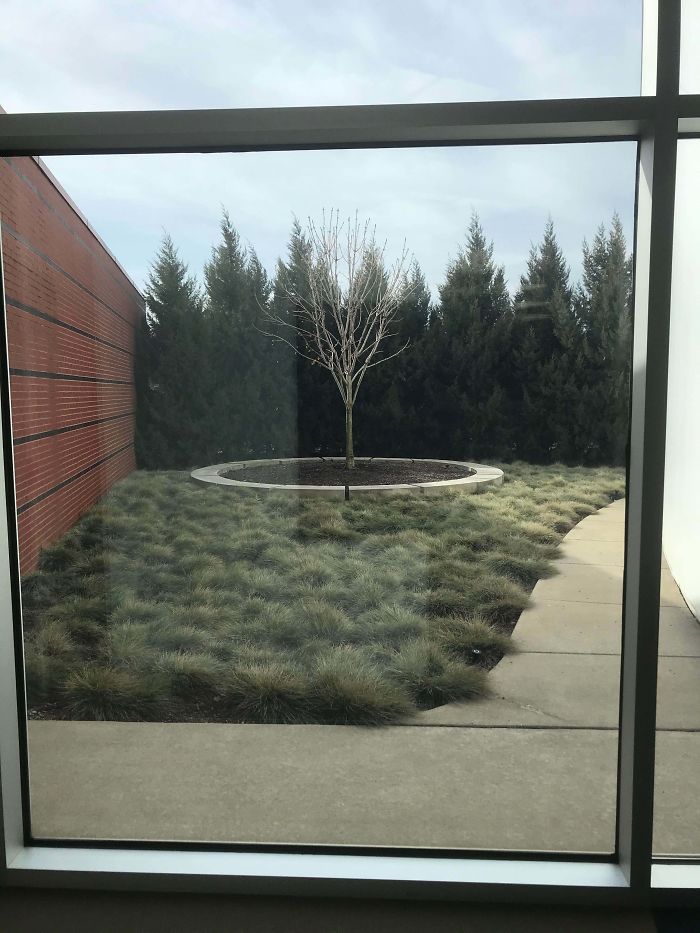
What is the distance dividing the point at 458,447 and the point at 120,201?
1313 mm

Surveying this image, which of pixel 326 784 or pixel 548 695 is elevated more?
pixel 548 695

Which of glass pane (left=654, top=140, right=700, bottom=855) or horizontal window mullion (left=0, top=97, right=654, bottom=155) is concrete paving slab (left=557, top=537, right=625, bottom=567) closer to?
glass pane (left=654, top=140, right=700, bottom=855)

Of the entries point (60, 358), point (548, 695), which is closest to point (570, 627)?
point (548, 695)

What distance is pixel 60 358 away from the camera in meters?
2.31

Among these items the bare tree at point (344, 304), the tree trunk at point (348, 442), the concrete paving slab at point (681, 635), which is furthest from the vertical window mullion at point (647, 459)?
the tree trunk at point (348, 442)

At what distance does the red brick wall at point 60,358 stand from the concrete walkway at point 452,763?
769mm

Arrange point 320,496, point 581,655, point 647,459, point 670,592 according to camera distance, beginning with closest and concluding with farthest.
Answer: point 647,459 → point 670,592 → point 581,655 → point 320,496

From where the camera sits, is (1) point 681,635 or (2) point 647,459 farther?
(1) point 681,635

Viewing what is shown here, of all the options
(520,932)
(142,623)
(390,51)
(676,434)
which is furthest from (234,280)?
(520,932)

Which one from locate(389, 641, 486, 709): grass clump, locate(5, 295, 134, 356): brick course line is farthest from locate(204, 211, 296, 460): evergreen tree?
locate(389, 641, 486, 709): grass clump

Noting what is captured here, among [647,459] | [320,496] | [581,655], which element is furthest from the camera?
[320,496]

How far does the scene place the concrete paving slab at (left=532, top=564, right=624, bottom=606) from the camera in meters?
2.29

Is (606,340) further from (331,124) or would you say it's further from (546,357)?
(331,124)

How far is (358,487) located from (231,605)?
0.57 m
